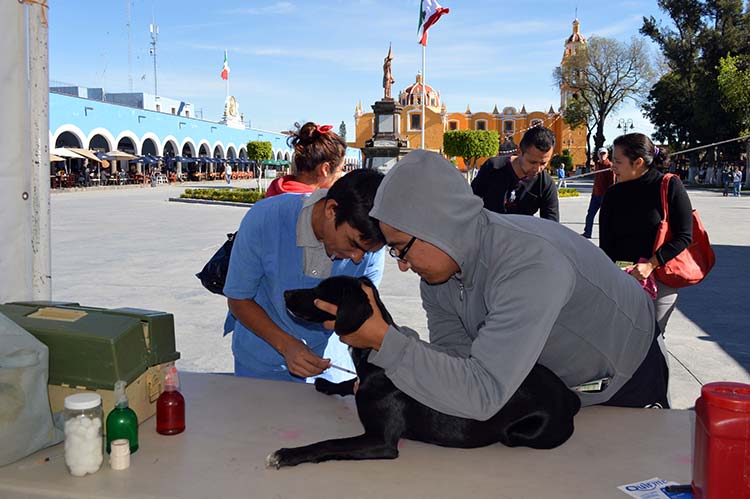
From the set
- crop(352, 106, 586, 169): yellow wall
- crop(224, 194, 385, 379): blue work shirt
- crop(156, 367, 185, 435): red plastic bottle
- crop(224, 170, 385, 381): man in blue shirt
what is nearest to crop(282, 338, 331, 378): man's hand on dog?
crop(224, 170, 385, 381): man in blue shirt

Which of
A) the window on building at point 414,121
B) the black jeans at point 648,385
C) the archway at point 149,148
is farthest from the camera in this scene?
the window on building at point 414,121

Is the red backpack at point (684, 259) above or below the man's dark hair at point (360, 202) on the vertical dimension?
below

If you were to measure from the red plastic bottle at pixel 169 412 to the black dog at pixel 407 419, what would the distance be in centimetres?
38

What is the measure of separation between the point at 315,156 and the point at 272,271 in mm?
681

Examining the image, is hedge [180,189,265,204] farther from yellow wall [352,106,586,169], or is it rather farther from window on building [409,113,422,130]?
window on building [409,113,422,130]

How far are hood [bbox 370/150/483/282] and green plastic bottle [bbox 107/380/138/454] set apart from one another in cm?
89

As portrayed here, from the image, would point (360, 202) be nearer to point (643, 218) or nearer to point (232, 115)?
point (643, 218)

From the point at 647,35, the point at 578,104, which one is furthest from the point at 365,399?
the point at 578,104

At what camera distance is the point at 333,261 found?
2.57 m

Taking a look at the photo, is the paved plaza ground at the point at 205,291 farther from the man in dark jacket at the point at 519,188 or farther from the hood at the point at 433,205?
the hood at the point at 433,205

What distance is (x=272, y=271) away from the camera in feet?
8.50

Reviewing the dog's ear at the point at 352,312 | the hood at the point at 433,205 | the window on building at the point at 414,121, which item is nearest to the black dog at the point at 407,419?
the dog's ear at the point at 352,312

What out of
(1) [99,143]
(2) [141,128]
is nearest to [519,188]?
(1) [99,143]

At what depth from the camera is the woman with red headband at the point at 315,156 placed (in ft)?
9.95
